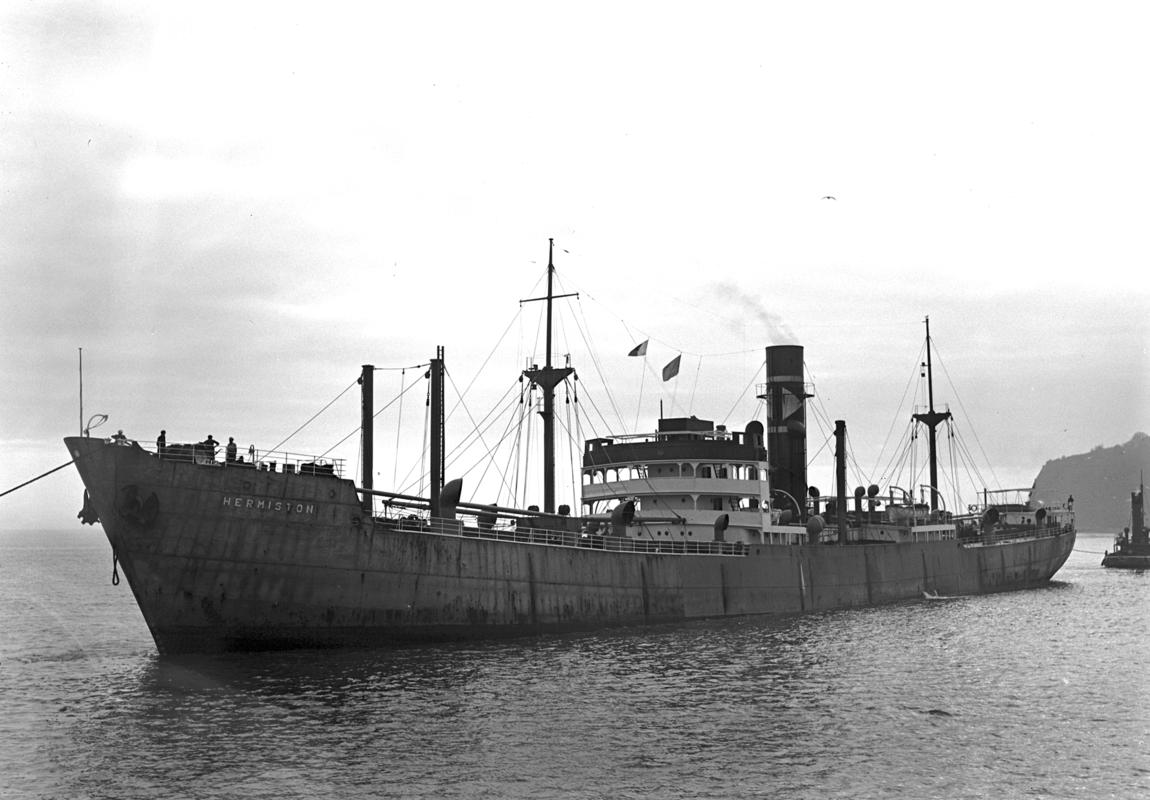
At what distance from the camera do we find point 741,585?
44344 millimetres

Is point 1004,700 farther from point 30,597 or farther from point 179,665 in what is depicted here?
point 30,597

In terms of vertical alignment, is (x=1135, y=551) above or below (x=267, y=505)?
below

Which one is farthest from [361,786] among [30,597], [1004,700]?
[30,597]

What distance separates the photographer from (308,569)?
30.5 meters

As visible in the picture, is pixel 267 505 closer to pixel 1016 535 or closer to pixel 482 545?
pixel 482 545

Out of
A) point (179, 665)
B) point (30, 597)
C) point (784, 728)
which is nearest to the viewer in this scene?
point (784, 728)

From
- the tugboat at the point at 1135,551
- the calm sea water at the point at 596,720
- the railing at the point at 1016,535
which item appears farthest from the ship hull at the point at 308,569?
the tugboat at the point at 1135,551

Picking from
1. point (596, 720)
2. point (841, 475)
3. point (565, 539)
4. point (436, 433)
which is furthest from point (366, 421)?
point (841, 475)

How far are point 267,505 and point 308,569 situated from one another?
2.20 meters

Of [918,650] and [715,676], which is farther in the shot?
[918,650]

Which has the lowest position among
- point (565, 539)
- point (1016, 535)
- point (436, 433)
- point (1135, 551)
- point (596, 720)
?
point (596, 720)

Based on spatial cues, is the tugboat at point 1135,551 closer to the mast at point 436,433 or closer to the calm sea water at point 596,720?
the calm sea water at point 596,720

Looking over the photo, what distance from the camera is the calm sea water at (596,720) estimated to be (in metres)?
19.2

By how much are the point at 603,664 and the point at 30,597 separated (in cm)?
5761
